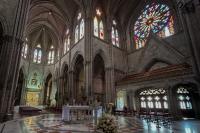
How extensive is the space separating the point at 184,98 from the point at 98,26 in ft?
47.3

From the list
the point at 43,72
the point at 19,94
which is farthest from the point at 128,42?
the point at 19,94

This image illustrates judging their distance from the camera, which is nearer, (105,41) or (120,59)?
(105,41)

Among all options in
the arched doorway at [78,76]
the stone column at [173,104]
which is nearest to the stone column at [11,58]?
the arched doorway at [78,76]

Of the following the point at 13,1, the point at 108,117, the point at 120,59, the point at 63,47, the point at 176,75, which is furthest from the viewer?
the point at 63,47

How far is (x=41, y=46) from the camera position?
32.0 m

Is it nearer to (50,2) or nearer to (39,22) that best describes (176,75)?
(50,2)

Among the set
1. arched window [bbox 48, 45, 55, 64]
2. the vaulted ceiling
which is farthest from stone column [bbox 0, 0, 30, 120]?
arched window [bbox 48, 45, 55, 64]

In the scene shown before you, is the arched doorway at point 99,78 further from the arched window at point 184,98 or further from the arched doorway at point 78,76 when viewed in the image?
the arched window at point 184,98

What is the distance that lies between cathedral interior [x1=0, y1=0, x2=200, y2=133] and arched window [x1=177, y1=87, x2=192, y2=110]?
0.08m

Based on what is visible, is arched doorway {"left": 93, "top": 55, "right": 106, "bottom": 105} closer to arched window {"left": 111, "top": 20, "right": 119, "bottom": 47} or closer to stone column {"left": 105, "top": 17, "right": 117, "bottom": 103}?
stone column {"left": 105, "top": 17, "right": 117, "bottom": 103}

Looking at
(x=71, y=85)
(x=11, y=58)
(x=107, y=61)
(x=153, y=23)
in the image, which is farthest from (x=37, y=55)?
(x=153, y=23)

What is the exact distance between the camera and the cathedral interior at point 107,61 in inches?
394

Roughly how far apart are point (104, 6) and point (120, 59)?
8868 mm

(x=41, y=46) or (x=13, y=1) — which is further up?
(x=41, y=46)
